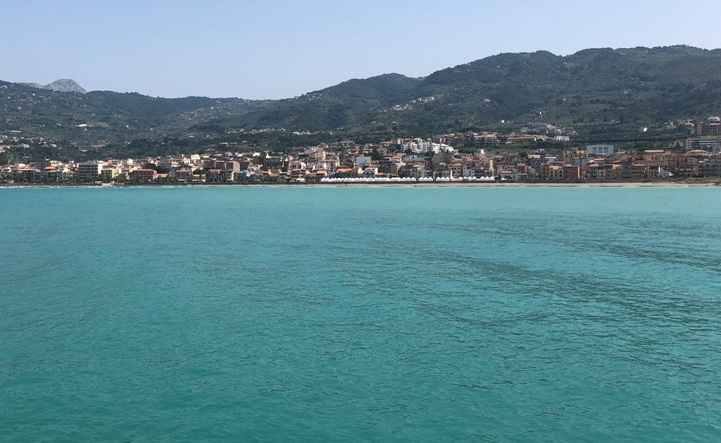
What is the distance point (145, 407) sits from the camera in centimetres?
974

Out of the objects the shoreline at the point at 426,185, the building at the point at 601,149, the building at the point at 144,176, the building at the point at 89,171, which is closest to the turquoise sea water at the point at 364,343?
the shoreline at the point at 426,185

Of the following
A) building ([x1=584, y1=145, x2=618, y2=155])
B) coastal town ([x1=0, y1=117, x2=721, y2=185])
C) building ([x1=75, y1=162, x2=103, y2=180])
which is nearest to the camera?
coastal town ([x1=0, y1=117, x2=721, y2=185])

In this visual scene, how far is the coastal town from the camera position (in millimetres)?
88775

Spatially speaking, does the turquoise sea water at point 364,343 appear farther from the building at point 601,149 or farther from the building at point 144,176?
the building at point 601,149

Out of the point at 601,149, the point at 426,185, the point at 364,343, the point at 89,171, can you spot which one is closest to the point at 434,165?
the point at 426,185

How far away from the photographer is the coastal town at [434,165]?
8878 cm

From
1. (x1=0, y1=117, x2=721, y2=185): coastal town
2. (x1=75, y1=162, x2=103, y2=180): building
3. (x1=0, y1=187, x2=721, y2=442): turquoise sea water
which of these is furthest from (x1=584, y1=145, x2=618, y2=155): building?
(x1=0, y1=187, x2=721, y2=442): turquoise sea water

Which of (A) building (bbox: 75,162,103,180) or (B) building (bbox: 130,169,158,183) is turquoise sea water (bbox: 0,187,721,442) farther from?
(A) building (bbox: 75,162,103,180)

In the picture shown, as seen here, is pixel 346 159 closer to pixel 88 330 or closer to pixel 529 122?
pixel 529 122

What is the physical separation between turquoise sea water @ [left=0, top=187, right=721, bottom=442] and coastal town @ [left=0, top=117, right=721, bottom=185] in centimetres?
6607

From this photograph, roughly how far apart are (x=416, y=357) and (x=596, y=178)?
81.8 m

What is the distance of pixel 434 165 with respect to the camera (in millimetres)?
106875

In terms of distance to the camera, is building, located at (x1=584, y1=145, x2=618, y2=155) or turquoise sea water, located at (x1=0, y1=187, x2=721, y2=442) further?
building, located at (x1=584, y1=145, x2=618, y2=155)

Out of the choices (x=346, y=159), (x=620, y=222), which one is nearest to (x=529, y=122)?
(x=346, y=159)
